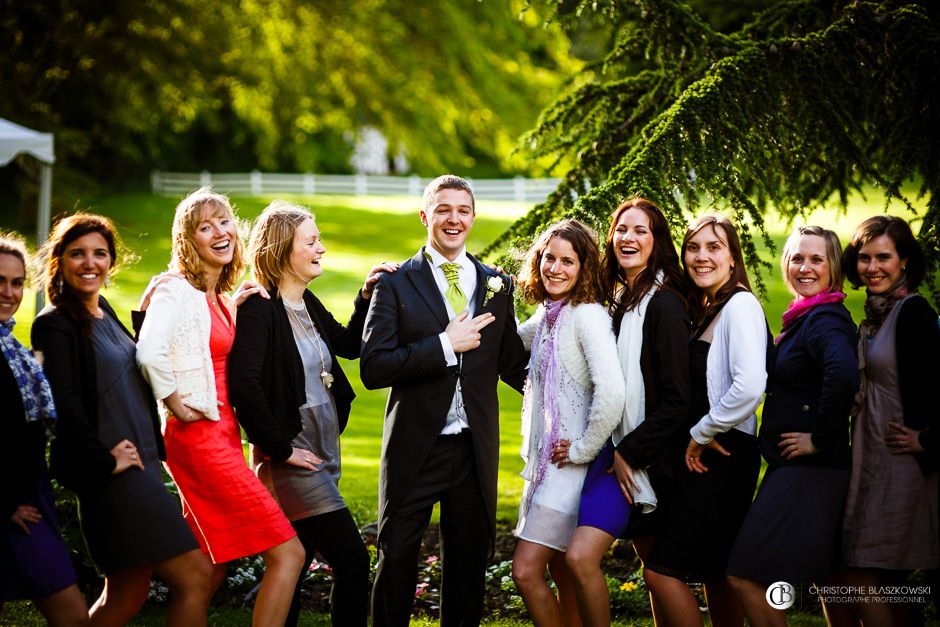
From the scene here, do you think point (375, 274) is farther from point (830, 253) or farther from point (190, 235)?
point (830, 253)

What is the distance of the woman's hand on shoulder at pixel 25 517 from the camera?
369 cm

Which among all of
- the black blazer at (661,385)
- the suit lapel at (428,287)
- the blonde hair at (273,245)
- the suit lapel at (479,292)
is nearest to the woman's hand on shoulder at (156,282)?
the blonde hair at (273,245)

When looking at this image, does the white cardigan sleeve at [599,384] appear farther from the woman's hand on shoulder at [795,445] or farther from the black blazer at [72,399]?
the black blazer at [72,399]

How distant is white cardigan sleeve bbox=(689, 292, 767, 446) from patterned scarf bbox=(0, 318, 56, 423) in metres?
2.54

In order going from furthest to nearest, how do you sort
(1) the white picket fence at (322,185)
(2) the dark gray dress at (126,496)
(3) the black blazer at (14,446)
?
(1) the white picket fence at (322,185) < (2) the dark gray dress at (126,496) < (3) the black blazer at (14,446)

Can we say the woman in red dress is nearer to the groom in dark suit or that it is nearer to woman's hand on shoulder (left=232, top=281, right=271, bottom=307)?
woman's hand on shoulder (left=232, top=281, right=271, bottom=307)

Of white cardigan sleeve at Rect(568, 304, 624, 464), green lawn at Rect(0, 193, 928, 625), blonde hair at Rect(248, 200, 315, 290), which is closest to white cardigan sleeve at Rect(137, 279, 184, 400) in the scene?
blonde hair at Rect(248, 200, 315, 290)

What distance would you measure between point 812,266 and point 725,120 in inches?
55.9

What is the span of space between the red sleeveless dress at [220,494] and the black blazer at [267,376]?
140 mm

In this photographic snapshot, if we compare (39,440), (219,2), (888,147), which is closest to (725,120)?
(888,147)

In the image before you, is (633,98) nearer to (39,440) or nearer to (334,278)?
(39,440)

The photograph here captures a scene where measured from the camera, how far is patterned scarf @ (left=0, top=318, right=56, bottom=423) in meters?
3.68

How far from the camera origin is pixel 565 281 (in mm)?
4570

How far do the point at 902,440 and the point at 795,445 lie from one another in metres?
0.45
